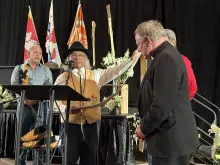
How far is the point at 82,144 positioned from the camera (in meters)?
3.05

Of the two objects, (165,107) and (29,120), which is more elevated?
(165,107)

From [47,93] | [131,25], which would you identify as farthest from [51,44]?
[47,93]

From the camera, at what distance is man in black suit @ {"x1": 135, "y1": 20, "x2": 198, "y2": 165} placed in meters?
1.92

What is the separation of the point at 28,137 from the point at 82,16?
5.07 m

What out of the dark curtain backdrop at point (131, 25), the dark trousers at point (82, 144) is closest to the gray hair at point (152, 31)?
the dark trousers at point (82, 144)

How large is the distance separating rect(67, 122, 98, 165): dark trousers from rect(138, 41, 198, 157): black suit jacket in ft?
3.49

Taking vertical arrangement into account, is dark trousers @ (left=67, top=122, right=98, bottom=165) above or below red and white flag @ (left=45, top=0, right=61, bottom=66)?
below

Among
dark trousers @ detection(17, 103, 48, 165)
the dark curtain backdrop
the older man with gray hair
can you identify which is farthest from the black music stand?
the dark curtain backdrop

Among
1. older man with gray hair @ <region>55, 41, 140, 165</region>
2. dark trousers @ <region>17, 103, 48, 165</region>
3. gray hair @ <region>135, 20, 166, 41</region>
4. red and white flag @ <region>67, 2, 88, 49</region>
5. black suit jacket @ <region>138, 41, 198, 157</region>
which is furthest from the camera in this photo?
red and white flag @ <region>67, 2, 88, 49</region>

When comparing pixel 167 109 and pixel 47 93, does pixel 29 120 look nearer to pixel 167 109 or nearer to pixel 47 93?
pixel 47 93

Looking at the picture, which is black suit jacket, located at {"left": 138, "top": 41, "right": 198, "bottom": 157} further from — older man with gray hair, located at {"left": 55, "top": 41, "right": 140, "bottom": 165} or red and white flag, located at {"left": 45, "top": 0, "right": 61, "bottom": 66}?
red and white flag, located at {"left": 45, "top": 0, "right": 61, "bottom": 66}

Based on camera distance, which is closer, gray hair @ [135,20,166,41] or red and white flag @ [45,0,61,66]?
gray hair @ [135,20,166,41]

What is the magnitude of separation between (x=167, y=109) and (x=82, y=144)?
1.33 meters

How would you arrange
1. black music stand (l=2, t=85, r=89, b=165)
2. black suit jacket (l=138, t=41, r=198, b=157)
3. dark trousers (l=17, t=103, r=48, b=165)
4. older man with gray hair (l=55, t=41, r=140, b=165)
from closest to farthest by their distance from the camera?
1. black suit jacket (l=138, t=41, r=198, b=157)
2. black music stand (l=2, t=85, r=89, b=165)
3. older man with gray hair (l=55, t=41, r=140, b=165)
4. dark trousers (l=17, t=103, r=48, b=165)
